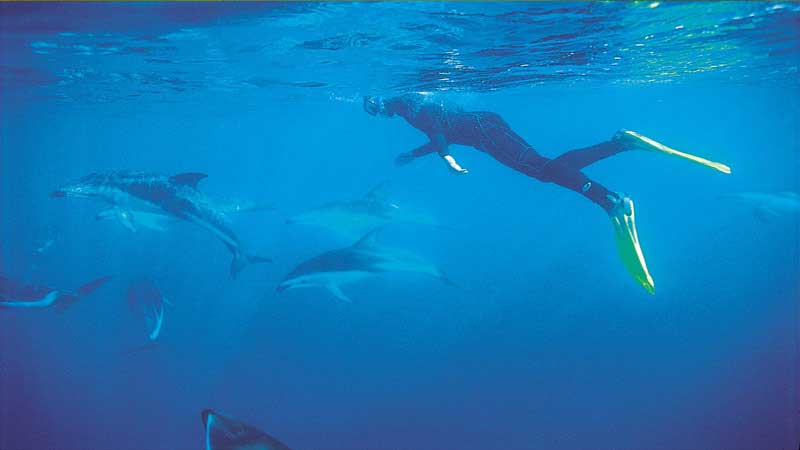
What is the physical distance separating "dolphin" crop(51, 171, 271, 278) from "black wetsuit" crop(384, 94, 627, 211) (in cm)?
490

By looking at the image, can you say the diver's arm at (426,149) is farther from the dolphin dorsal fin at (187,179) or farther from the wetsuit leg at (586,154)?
the dolphin dorsal fin at (187,179)

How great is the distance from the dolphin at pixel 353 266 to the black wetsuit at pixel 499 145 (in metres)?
2.69

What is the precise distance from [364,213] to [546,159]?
22.5 feet

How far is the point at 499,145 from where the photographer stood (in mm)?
8445

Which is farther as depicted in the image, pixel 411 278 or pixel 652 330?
pixel 411 278

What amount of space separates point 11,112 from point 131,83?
1364cm

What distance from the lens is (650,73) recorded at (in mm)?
20156

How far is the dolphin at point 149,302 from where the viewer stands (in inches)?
358

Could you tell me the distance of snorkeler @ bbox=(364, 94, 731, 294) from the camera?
6.75 metres

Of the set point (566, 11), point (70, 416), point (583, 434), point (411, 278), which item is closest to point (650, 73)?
point (566, 11)

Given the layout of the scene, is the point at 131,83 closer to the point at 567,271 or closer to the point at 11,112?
the point at 11,112

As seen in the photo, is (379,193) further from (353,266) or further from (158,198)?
(158,198)

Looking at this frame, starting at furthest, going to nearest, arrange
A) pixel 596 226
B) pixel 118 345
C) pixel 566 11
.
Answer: pixel 596 226 → pixel 118 345 → pixel 566 11

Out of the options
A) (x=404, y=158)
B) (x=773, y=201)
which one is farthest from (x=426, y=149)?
(x=773, y=201)
